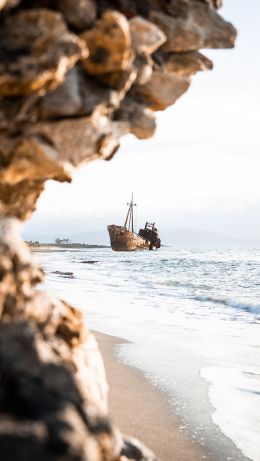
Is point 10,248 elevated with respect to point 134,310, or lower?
elevated

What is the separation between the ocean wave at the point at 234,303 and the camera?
16688 mm

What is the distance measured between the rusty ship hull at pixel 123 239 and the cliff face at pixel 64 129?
8347 cm

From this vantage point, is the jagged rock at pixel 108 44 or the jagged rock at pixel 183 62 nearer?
the jagged rock at pixel 108 44

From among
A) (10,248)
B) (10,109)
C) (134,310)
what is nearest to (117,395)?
(10,248)

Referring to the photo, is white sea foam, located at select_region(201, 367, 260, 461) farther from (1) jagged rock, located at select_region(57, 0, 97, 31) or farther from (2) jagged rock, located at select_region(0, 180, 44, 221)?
(1) jagged rock, located at select_region(57, 0, 97, 31)

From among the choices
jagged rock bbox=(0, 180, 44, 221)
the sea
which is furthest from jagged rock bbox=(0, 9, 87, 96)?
the sea

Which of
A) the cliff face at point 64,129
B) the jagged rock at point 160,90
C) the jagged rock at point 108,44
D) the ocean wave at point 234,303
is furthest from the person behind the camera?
the ocean wave at point 234,303

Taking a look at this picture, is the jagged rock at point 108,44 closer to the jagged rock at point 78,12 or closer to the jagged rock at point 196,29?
the jagged rock at point 78,12

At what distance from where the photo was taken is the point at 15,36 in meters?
3.51

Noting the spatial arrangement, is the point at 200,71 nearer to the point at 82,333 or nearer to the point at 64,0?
→ the point at 64,0

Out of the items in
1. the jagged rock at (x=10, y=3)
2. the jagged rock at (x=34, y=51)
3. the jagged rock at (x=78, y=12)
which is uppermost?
the jagged rock at (x=78, y=12)

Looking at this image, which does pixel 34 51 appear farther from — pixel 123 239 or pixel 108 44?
pixel 123 239

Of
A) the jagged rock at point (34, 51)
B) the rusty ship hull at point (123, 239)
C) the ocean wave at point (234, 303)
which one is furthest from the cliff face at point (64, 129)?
the rusty ship hull at point (123, 239)

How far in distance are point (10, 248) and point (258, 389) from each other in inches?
195
